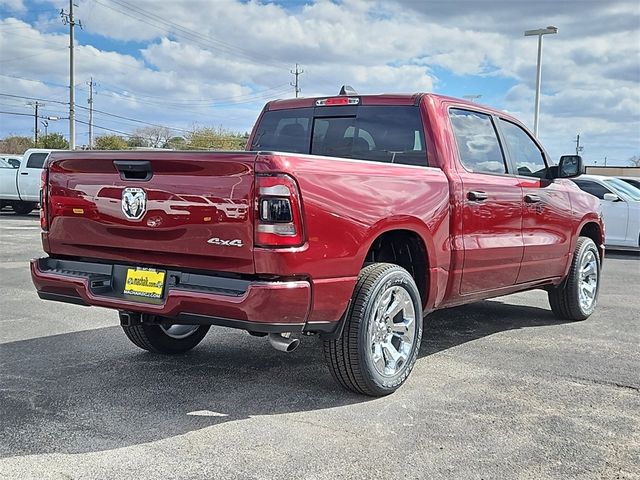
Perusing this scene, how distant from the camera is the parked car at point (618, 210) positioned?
41.9 feet

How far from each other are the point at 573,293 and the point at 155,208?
435cm

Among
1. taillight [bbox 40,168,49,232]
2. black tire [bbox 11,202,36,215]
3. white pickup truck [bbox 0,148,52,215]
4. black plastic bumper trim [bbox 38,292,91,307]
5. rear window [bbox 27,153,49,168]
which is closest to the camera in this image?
black plastic bumper trim [bbox 38,292,91,307]

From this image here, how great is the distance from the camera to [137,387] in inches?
173

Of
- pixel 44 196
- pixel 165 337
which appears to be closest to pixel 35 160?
pixel 165 337

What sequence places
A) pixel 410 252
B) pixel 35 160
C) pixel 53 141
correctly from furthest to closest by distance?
1. pixel 53 141
2. pixel 35 160
3. pixel 410 252

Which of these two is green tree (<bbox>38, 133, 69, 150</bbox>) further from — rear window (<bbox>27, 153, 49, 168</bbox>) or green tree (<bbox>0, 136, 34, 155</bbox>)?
rear window (<bbox>27, 153, 49, 168</bbox>)

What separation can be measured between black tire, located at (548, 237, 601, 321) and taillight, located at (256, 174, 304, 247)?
12.9 ft

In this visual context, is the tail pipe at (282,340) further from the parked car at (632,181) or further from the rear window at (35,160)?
the rear window at (35,160)

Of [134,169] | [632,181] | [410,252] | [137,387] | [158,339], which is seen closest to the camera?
[134,169]

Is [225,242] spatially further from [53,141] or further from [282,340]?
[53,141]

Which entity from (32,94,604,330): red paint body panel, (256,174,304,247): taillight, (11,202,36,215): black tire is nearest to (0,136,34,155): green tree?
(11,202,36,215): black tire

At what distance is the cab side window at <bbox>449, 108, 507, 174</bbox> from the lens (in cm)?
511

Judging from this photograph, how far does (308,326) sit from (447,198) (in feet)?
4.97

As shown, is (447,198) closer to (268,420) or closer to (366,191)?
(366,191)
